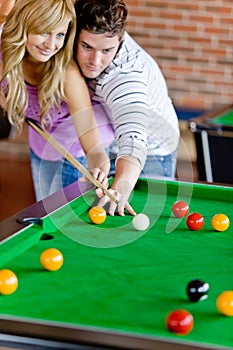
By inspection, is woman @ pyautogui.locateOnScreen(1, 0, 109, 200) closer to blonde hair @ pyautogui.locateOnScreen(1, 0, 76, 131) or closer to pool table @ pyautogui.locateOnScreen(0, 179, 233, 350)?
blonde hair @ pyautogui.locateOnScreen(1, 0, 76, 131)

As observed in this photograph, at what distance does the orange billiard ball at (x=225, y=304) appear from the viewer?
1.61 m

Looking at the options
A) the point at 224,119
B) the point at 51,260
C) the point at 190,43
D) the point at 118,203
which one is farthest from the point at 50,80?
the point at 190,43

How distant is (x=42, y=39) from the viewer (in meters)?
2.46

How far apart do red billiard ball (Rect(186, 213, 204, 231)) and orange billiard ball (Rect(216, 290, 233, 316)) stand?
0.60 m

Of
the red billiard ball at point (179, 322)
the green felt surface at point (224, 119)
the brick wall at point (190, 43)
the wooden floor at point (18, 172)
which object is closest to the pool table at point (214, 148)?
the green felt surface at point (224, 119)

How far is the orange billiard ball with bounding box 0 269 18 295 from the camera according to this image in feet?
5.55

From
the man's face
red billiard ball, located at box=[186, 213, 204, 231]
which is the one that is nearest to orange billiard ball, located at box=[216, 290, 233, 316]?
red billiard ball, located at box=[186, 213, 204, 231]

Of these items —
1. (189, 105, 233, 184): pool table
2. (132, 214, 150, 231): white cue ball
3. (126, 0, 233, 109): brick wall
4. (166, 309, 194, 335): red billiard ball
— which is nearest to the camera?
(166, 309, 194, 335): red billiard ball

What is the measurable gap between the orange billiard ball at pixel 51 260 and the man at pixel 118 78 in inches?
19.8

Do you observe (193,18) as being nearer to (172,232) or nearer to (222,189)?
(222,189)

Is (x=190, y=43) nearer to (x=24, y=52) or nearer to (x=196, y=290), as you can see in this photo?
(x=24, y=52)

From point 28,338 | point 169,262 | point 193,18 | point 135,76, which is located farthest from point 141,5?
point 28,338

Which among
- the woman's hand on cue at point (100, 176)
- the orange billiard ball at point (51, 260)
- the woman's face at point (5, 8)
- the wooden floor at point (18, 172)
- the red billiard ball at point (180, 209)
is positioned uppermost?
the woman's face at point (5, 8)

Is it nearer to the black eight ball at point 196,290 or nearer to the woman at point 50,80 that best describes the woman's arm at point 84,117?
the woman at point 50,80
